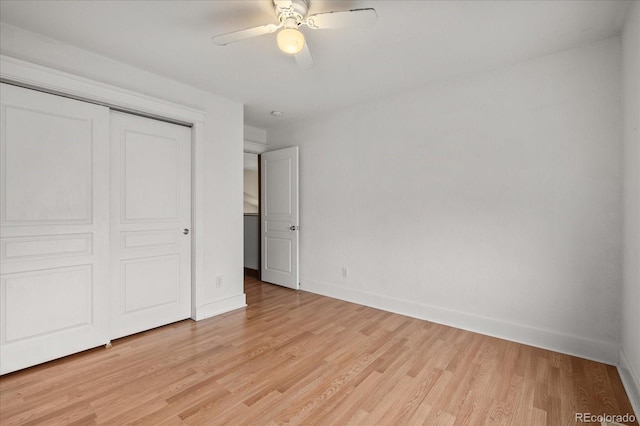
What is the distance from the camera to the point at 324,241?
412 cm

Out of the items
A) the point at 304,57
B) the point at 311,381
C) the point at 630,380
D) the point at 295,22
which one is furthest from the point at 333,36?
the point at 630,380

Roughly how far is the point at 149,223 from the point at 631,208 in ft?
12.7

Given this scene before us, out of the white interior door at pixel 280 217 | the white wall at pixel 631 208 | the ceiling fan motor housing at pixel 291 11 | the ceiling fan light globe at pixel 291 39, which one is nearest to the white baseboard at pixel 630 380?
the white wall at pixel 631 208

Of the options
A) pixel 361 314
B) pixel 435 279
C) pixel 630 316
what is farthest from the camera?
pixel 361 314

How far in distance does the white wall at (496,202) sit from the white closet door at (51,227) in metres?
2.57

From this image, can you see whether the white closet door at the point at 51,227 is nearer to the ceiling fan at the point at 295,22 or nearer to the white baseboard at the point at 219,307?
the white baseboard at the point at 219,307

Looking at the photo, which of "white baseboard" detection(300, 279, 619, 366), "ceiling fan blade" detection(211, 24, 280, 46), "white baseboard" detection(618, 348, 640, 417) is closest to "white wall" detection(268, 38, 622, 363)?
"white baseboard" detection(300, 279, 619, 366)

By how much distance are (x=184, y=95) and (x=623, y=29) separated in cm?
374

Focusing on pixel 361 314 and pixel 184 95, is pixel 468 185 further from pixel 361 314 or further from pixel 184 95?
pixel 184 95

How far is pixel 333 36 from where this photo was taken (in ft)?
7.39

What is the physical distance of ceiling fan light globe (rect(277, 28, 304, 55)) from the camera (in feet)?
5.91

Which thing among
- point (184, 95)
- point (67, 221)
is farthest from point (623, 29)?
point (67, 221)

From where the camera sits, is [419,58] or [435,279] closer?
[419,58]

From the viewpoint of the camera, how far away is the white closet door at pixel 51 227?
2145 mm
